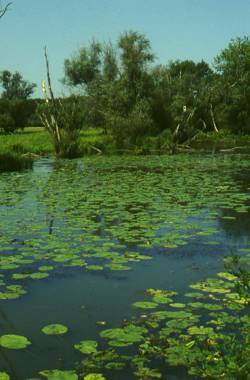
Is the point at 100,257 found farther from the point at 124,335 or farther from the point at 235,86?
the point at 235,86

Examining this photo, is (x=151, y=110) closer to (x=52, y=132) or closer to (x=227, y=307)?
(x=52, y=132)

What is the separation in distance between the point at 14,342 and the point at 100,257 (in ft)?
9.20

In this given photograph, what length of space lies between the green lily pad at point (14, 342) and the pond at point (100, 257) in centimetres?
3

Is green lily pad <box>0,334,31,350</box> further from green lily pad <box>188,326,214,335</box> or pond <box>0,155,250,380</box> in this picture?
green lily pad <box>188,326,214,335</box>

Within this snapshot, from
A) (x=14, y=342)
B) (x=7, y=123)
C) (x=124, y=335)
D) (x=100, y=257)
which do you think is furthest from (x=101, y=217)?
(x=7, y=123)

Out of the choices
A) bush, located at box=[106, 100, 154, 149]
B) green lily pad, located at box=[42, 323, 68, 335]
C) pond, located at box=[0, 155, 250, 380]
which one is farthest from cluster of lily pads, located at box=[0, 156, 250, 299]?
bush, located at box=[106, 100, 154, 149]

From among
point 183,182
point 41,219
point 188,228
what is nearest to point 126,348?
point 188,228

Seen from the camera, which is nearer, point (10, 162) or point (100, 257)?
point (100, 257)

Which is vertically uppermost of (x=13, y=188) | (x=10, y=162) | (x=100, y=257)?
(x=10, y=162)

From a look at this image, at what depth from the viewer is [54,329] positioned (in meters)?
4.29

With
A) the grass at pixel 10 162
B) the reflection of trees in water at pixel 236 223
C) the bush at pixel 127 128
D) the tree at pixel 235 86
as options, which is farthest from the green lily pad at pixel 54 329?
the tree at pixel 235 86

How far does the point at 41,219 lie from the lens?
948cm

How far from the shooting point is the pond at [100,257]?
403 cm

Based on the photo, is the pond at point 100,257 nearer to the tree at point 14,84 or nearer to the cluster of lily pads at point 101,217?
the cluster of lily pads at point 101,217
